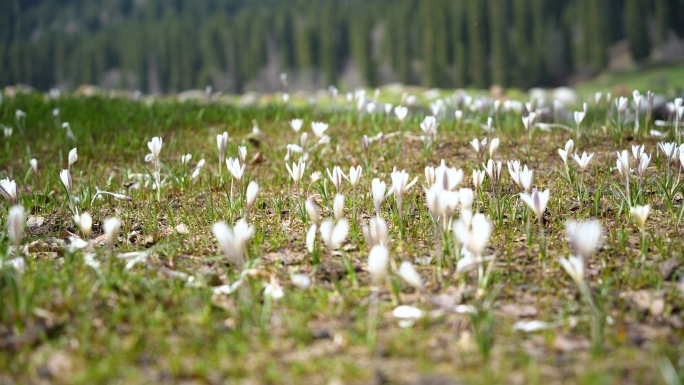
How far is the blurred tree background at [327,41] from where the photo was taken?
108 ft

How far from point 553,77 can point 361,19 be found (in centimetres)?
1303

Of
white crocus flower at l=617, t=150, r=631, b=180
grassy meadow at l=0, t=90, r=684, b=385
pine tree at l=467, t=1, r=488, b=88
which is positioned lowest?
grassy meadow at l=0, t=90, r=684, b=385

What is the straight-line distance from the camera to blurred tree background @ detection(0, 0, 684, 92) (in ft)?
108

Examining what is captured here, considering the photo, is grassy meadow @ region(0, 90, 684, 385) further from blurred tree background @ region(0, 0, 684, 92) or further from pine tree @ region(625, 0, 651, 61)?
pine tree @ region(625, 0, 651, 61)

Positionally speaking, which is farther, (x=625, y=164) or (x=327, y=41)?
(x=327, y=41)

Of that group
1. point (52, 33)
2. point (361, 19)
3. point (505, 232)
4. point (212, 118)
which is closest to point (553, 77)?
point (361, 19)

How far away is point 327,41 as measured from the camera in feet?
131

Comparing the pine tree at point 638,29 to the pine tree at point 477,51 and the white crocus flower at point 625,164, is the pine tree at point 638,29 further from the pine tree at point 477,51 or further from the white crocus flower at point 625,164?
the white crocus flower at point 625,164

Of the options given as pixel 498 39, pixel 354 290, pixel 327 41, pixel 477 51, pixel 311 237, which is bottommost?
pixel 354 290

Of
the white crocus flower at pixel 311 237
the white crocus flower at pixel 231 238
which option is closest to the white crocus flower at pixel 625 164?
the white crocus flower at pixel 311 237

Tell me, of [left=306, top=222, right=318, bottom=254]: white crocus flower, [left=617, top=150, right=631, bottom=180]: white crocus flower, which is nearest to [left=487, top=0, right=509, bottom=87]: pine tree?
[left=617, top=150, right=631, bottom=180]: white crocus flower

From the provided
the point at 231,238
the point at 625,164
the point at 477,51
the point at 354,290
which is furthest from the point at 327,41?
the point at 231,238

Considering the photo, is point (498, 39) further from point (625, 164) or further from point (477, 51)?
point (625, 164)

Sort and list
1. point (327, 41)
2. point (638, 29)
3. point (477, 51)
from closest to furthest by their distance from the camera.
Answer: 1. point (638, 29)
2. point (477, 51)
3. point (327, 41)
